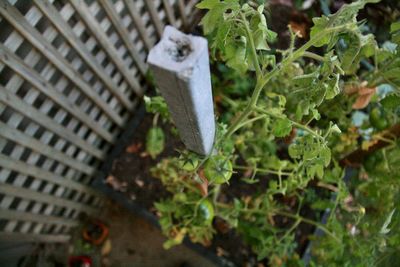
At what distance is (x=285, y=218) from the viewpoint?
6.33 feet

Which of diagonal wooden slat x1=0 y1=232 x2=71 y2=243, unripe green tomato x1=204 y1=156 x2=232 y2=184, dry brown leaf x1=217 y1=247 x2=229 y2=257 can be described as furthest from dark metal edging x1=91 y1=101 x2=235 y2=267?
unripe green tomato x1=204 y1=156 x2=232 y2=184

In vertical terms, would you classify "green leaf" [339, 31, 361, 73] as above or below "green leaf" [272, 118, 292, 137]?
above

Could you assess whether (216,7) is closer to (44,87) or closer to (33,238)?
(44,87)

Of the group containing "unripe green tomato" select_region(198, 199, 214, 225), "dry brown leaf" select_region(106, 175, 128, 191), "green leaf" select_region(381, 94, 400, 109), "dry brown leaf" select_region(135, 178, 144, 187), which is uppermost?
"green leaf" select_region(381, 94, 400, 109)

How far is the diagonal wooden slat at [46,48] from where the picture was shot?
121 cm

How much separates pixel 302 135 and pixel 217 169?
1.05ft

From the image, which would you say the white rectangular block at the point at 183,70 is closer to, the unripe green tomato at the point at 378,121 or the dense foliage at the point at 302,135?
the dense foliage at the point at 302,135

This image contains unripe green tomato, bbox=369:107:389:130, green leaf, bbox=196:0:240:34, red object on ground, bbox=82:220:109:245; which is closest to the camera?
green leaf, bbox=196:0:240:34

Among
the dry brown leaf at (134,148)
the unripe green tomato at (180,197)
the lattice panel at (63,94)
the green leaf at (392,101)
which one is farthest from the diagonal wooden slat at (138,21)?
the green leaf at (392,101)

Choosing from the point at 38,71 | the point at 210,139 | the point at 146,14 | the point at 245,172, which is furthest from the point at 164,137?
the point at 210,139

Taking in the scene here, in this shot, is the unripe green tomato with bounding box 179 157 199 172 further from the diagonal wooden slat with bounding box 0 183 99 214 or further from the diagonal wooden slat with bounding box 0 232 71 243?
the diagonal wooden slat with bounding box 0 232 71 243

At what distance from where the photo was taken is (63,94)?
5.43 ft

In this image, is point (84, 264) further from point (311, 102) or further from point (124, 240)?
point (311, 102)

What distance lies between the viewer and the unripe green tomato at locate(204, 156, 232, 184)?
3.14ft
